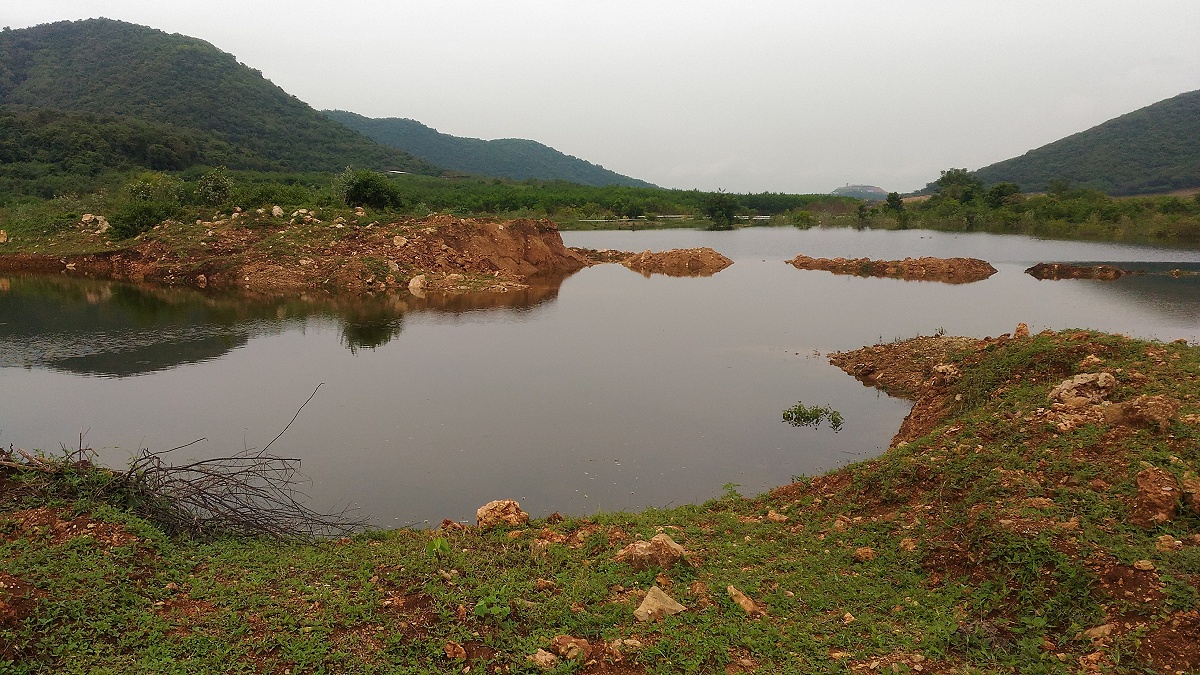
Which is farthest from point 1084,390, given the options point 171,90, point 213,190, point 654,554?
point 171,90

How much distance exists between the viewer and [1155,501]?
494 centimetres

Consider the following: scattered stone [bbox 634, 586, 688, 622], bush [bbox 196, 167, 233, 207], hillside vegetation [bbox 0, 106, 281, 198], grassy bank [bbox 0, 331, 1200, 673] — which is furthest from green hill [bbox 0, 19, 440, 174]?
scattered stone [bbox 634, 586, 688, 622]

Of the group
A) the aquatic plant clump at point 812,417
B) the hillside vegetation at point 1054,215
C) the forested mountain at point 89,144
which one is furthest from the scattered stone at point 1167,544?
the forested mountain at point 89,144

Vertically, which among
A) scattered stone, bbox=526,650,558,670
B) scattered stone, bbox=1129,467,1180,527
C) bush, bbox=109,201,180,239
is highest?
bush, bbox=109,201,180,239

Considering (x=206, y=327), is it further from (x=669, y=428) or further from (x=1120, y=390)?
(x=1120, y=390)

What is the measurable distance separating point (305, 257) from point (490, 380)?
17.2 m

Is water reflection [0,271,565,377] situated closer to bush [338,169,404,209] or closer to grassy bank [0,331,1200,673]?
grassy bank [0,331,1200,673]

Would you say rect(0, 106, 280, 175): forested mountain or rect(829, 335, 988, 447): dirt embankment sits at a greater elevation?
rect(0, 106, 280, 175): forested mountain

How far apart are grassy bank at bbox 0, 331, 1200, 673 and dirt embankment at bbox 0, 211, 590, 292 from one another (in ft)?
66.4

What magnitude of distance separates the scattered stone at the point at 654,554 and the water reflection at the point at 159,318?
1125 cm

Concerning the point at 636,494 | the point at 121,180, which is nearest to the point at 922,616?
the point at 636,494

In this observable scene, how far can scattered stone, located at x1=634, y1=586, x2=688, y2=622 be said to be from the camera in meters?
4.55

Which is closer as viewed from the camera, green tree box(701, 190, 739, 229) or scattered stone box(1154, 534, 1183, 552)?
scattered stone box(1154, 534, 1183, 552)

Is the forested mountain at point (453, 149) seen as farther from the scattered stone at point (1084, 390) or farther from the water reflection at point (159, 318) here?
the scattered stone at point (1084, 390)
